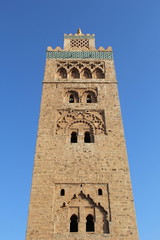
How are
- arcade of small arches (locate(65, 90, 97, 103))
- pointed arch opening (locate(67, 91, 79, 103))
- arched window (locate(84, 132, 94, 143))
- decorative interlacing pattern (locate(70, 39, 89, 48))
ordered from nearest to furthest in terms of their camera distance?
arched window (locate(84, 132, 94, 143)) < arcade of small arches (locate(65, 90, 97, 103)) < pointed arch opening (locate(67, 91, 79, 103)) < decorative interlacing pattern (locate(70, 39, 89, 48))

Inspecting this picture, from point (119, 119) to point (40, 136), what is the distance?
3.08 metres

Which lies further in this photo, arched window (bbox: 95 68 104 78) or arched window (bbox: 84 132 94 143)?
arched window (bbox: 95 68 104 78)

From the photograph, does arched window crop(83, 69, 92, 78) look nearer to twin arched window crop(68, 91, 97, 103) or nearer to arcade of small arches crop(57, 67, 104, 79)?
arcade of small arches crop(57, 67, 104, 79)

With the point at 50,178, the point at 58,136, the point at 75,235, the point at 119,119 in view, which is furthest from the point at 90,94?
the point at 75,235

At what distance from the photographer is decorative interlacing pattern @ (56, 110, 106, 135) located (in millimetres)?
11172

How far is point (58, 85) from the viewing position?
12.7 metres

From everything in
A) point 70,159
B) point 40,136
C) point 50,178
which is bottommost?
point 50,178

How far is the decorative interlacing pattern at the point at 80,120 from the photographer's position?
1117 cm

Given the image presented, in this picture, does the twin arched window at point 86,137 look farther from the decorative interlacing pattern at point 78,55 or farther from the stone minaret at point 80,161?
the decorative interlacing pattern at point 78,55

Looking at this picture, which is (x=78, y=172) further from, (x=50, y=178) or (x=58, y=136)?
(x=58, y=136)

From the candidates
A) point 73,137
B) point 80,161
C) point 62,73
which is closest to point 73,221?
point 80,161

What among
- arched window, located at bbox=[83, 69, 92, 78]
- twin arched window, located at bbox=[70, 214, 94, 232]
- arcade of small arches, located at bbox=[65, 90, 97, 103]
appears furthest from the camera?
arched window, located at bbox=[83, 69, 92, 78]

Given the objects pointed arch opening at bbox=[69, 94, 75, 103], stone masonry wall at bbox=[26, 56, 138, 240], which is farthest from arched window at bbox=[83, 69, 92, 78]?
stone masonry wall at bbox=[26, 56, 138, 240]

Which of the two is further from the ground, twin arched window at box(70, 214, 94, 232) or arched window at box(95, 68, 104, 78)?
arched window at box(95, 68, 104, 78)
